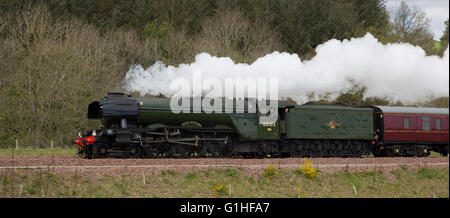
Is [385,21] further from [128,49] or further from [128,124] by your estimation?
[128,124]

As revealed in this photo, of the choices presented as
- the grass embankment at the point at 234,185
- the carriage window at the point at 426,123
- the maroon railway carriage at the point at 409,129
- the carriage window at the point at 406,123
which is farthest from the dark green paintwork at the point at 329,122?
the grass embankment at the point at 234,185

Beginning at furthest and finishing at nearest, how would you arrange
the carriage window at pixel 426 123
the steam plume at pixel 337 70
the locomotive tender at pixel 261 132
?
the carriage window at pixel 426 123 → the steam plume at pixel 337 70 → the locomotive tender at pixel 261 132

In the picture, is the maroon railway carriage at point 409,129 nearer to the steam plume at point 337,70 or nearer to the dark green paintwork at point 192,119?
the steam plume at point 337,70

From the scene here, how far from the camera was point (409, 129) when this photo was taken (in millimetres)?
34594

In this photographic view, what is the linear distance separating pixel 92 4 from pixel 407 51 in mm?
53604

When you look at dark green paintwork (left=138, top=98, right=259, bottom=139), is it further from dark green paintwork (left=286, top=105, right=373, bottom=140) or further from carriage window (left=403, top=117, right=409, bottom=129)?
carriage window (left=403, top=117, right=409, bottom=129)

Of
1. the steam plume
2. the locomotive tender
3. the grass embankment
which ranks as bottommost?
the grass embankment

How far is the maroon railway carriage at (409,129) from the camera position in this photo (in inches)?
1342

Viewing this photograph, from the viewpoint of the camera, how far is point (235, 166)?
24312 millimetres

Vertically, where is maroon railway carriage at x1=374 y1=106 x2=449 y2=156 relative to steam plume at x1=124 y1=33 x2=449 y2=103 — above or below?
below

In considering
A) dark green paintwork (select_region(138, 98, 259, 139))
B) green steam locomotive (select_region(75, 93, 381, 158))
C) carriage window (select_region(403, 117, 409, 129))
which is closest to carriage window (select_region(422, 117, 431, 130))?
carriage window (select_region(403, 117, 409, 129))

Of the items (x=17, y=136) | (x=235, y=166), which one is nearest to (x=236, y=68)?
(x=235, y=166)

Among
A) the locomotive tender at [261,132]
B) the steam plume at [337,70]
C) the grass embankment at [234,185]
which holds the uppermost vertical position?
the steam plume at [337,70]

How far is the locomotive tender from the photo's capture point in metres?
28.1
